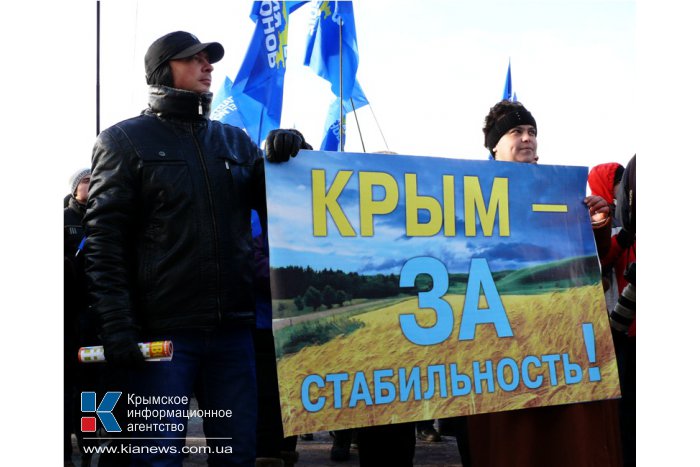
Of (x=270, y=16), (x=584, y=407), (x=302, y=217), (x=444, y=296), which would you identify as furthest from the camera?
(x=270, y=16)

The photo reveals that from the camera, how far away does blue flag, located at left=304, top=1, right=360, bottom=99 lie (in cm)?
768

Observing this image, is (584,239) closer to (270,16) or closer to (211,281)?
(211,281)

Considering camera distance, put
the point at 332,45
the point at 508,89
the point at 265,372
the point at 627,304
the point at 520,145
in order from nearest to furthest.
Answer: the point at 520,145 → the point at 627,304 → the point at 265,372 → the point at 332,45 → the point at 508,89

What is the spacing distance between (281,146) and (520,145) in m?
1.08

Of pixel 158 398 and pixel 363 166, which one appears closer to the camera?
pixel 158 398

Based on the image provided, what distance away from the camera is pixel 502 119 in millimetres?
3277

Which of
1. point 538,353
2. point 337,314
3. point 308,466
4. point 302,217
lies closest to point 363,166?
point 302,217

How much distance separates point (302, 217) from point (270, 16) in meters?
4.67

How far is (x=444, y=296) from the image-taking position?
110 inches

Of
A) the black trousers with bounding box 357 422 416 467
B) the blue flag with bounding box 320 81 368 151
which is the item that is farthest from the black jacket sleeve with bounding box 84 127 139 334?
the blue flag with bounding box 320 81 368 151

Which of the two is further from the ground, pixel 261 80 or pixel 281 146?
pixel 261 80

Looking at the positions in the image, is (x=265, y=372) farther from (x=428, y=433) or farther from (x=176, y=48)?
(x=176, y=48)

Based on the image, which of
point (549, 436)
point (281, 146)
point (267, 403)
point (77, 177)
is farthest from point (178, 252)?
point (267, 403)

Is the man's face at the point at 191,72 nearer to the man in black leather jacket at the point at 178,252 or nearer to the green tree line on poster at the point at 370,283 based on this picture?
the man in black leather jacket at the point at 178,252
